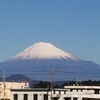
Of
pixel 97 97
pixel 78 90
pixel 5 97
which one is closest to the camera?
pixel 97 97

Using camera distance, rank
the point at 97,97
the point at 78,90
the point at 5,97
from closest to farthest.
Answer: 1. the point at 97,97
2. the point at 78,90
3. the point at 5,97

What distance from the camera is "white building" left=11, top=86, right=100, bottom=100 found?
7038cm

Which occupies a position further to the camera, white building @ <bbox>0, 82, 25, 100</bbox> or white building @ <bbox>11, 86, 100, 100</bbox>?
white building @ <bbox>0, 82, 25, 100</bbox>

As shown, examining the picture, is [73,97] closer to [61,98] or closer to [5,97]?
[61,98]

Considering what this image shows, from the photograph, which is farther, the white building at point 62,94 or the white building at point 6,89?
the white building at point 6,89

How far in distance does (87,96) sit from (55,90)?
21.8 feet

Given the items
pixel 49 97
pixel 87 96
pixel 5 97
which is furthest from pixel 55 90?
pixel 5 97

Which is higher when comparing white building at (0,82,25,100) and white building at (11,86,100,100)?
white building at (0,82,25,100)

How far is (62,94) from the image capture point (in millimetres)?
72125

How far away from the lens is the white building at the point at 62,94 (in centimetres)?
7038

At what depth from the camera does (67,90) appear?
247 ft

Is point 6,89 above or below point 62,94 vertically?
above

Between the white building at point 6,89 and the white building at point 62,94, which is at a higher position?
the white building at point 6,89

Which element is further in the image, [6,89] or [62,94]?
[6,89]
